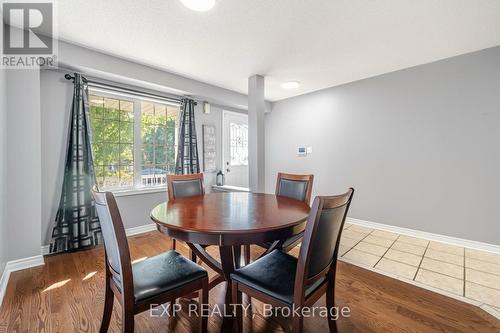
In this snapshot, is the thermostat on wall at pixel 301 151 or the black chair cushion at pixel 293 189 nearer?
the black chair cushion at pixel 293 189

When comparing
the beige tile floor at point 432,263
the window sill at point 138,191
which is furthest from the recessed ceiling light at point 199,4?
the beige tile floor at point 432,263

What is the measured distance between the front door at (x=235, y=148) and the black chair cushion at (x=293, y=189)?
7.18 feet

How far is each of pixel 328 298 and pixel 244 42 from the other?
2490 millimetres

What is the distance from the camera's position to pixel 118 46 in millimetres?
2523

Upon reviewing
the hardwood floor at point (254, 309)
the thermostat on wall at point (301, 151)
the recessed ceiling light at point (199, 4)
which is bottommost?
the hardwood floor at point (254, 309)

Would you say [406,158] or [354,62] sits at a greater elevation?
[354,62]

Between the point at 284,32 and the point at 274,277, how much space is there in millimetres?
2219

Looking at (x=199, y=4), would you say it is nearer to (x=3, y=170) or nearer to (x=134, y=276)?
(x=134, y=276)

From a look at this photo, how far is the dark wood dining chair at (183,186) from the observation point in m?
2.35

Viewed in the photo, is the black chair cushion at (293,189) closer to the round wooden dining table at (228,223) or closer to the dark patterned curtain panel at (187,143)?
the round wooden dining table at (228,223)

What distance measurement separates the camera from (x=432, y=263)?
95.3 inches

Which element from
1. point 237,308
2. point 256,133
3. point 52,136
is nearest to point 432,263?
point 237,308

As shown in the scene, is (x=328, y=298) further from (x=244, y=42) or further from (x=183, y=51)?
(x=183, y=51)

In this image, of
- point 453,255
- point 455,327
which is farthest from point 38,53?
point 453,255
